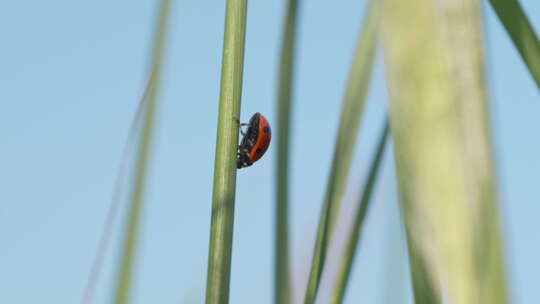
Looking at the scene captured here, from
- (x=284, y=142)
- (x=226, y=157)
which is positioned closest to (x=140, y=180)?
(x=226, y=157)

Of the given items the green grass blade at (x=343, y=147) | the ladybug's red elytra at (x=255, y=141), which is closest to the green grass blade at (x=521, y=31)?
the green grass blade at (x=343, y=147)

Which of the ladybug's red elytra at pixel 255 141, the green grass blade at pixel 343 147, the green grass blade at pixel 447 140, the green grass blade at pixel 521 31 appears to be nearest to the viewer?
the green grass blade at pixel 447 140

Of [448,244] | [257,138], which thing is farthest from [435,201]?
[257,138]

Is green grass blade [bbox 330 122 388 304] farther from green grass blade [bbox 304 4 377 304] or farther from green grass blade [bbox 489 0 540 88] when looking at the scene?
green grass blade [bbox 489 0 540 88]

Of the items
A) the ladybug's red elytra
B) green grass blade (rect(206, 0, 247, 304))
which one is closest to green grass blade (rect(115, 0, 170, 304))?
green grass blade (rect(206, 0, 247, 304))

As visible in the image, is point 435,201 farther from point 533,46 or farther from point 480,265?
point 533,46

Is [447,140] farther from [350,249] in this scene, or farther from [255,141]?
[255,141]

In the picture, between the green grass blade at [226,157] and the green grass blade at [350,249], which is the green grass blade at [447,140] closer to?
the green grass blade at [226,157]
